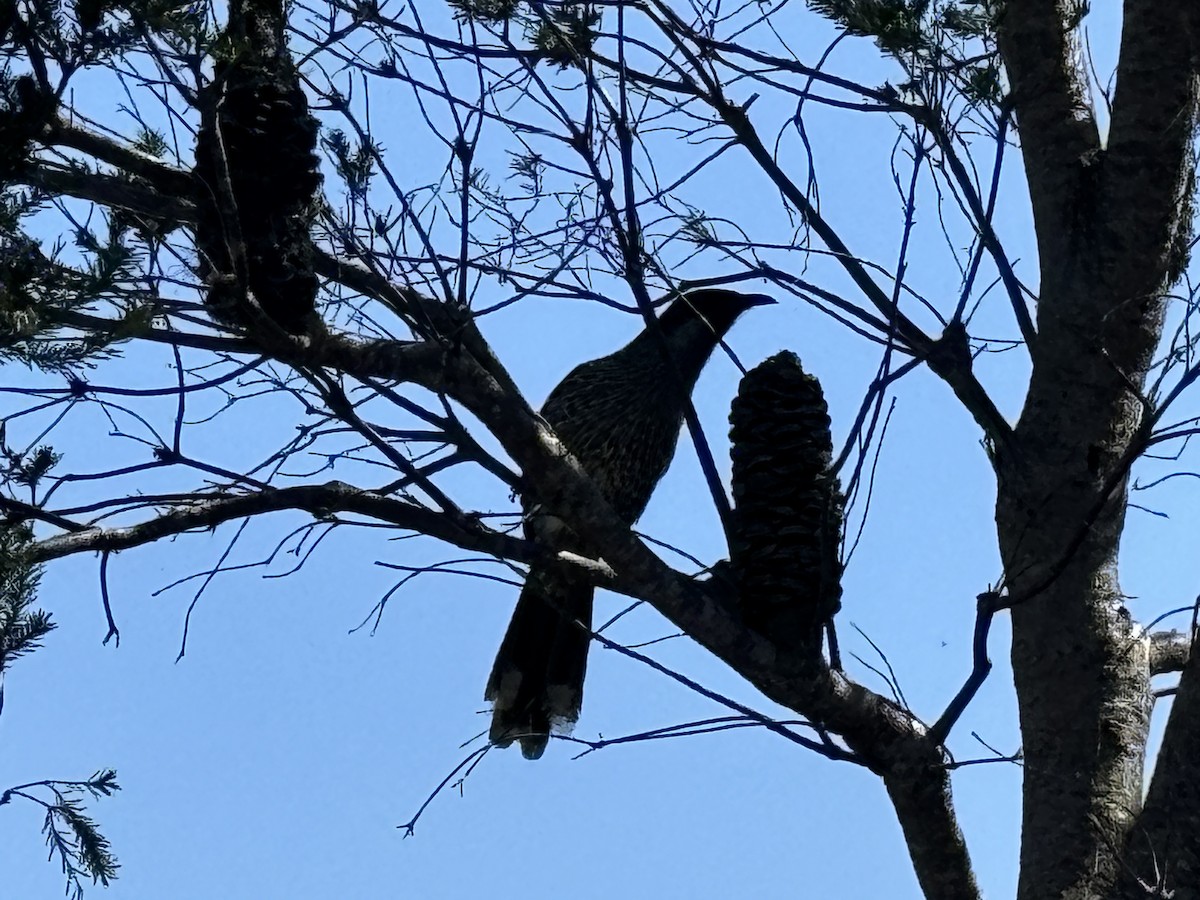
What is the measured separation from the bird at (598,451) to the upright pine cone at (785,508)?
97cm

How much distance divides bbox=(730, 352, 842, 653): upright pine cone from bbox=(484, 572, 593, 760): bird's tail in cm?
102

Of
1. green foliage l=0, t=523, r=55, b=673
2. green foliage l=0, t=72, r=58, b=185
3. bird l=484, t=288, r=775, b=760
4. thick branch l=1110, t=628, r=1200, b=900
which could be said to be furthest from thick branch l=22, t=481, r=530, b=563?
thick branch l=1110, t=628, r=1200, b=900

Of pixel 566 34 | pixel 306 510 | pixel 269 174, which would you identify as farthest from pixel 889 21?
pixel 306 510

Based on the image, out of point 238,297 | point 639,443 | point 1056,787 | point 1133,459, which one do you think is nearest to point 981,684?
point 1056,787

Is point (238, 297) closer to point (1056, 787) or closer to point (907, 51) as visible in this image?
point (907, 51)

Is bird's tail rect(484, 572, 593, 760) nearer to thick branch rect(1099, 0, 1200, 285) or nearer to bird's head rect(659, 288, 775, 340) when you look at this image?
bird's head rect(659, 288, 775, 340)

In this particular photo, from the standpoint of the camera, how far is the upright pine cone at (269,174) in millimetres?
2568

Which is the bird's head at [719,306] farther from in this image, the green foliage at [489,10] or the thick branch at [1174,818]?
the thick branch at [1174,818]

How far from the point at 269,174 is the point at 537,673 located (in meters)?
2.08

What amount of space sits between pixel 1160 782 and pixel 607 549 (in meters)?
1.12

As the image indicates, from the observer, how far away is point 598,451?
15.6ft

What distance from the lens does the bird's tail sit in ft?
13.8

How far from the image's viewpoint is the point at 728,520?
10.7ft

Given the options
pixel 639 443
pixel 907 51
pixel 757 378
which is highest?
pixel 639 443
